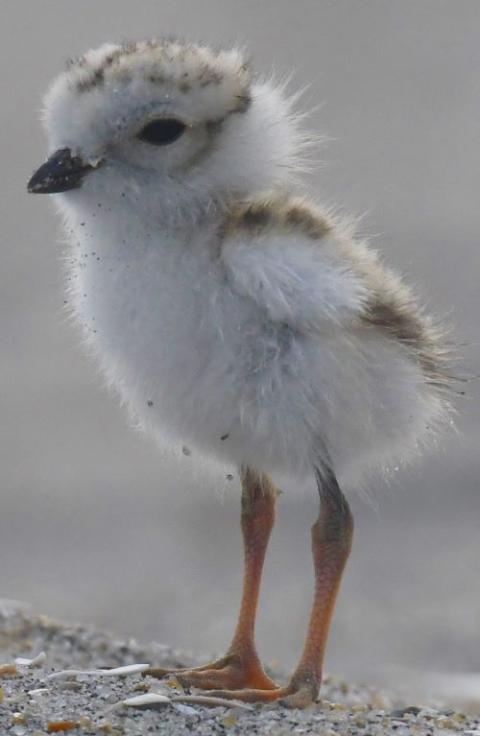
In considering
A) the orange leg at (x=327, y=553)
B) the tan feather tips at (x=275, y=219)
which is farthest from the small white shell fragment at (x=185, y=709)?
the tan feather tips at (x=275, y=219)

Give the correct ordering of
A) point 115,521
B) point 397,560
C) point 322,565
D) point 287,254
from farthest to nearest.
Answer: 1. point 115,521
2. point 397,560
3. point 322,565
4. point 287,254

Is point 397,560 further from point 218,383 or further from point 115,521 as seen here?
point 218,383

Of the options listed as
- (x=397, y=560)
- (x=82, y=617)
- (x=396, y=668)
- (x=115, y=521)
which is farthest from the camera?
(x=115, y=521)

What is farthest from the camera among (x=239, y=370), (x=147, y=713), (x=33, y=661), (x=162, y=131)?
(x=33, y=661)

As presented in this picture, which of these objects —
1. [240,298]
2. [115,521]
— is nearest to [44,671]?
[240,298]

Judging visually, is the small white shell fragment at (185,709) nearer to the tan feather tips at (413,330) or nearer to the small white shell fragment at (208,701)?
the small white shell fragment at (208,701)

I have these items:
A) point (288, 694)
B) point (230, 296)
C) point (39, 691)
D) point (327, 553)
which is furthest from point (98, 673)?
point (230, 296)

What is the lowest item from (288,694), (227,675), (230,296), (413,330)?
(288,694)

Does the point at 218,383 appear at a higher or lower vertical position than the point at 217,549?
lower

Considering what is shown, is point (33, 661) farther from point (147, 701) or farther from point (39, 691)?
point (147, 701)
